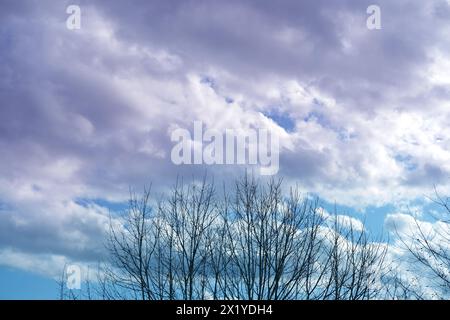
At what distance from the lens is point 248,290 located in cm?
1217

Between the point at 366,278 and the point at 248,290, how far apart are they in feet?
11.0
